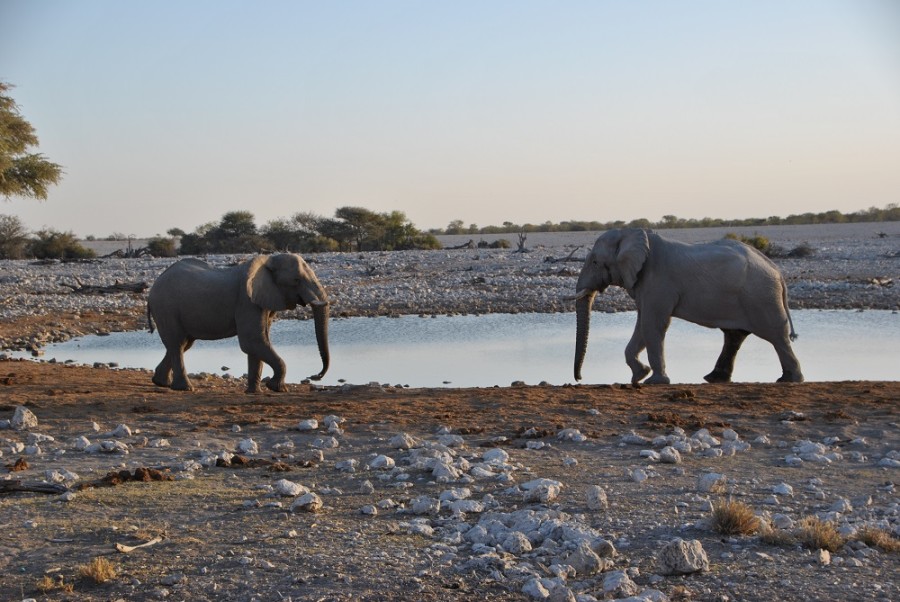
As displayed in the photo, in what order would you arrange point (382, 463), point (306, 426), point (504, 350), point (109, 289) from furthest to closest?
point (109, 289), point (504, 350), point (306, 426), point (382, 463)

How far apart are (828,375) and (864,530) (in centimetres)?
876

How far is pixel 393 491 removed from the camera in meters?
6.53

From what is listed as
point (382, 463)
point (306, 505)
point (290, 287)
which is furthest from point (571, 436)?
point (290, 287)

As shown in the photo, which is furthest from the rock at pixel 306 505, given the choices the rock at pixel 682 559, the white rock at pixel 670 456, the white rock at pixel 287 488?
the white rock at pixel 670 456

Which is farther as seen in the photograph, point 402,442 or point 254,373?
point 254,373

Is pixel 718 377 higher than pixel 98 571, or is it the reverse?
pixel 98 571

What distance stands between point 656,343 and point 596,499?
5.82 meters

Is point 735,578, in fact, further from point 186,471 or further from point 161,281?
point 161,281

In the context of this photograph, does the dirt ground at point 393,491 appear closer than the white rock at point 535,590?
No

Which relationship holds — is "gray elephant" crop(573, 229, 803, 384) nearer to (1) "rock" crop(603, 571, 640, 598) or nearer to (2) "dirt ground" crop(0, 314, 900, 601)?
(2) "dirt ground" crop(0, 314, 900, 601)

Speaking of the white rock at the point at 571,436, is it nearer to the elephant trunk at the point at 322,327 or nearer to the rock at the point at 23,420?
the rock at the point at 23,420

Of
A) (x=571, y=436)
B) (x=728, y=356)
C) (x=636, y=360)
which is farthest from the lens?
(x=728, y=356)

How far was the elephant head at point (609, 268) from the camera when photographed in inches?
472

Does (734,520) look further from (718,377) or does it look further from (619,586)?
(718,377)
